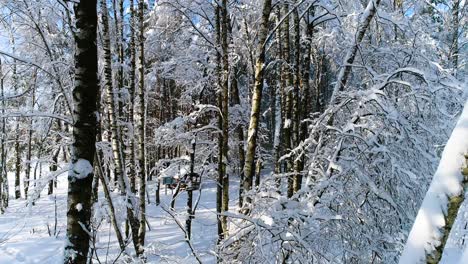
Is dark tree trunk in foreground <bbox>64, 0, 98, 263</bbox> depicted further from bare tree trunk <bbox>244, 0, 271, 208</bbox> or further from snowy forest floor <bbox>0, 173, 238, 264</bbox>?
snowy forest floor <bbox>0, 173, 238, 264</bbox>

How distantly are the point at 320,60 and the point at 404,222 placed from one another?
44.9ft

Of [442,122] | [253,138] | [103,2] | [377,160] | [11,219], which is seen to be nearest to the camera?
[377,160]

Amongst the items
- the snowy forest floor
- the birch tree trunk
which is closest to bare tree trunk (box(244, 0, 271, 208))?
the snowy forest floor

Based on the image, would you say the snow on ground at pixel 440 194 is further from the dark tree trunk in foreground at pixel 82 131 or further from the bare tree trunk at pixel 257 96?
the bare tree trunk at pixel 257 96

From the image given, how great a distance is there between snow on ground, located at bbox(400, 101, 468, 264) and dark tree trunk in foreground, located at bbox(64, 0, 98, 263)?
120 inches

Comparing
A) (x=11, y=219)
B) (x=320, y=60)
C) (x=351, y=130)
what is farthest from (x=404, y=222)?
(x=11, y=219)

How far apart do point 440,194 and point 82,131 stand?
10.5 ft

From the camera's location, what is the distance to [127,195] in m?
7.60

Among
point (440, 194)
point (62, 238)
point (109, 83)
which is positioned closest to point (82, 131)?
point (440, 194)

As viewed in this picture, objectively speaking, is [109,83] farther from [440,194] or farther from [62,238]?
[440,194]

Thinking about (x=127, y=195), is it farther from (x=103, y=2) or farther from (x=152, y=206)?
(x=152, y=206)

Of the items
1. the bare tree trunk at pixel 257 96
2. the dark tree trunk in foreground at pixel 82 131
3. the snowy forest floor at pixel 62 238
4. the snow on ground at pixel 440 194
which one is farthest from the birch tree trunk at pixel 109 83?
the snow on ground at pixel 440 194

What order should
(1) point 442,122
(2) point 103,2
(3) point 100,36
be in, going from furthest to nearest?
(3) point 100,36 < (2) point 103,2 < (1) point 442,122

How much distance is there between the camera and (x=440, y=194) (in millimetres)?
1392
